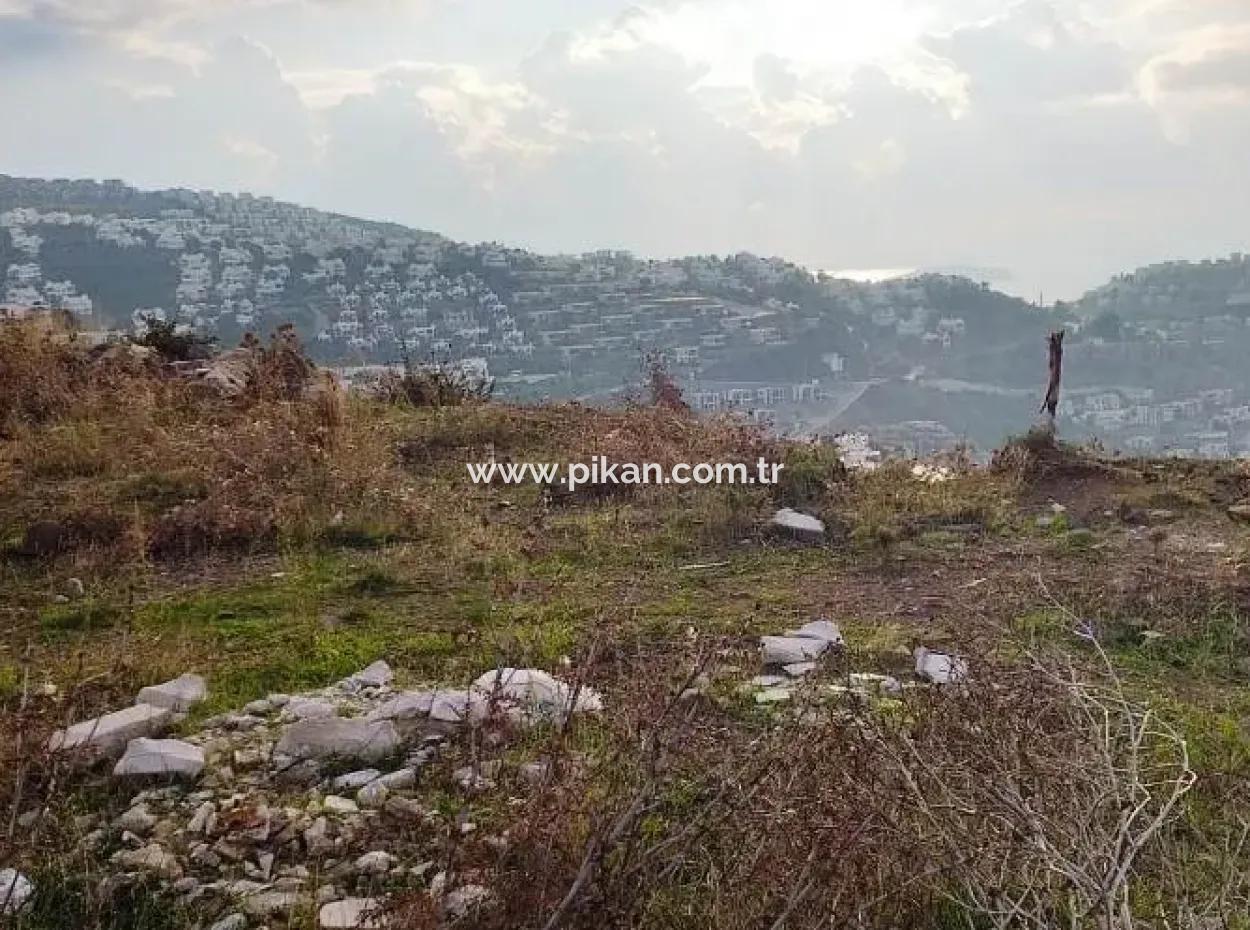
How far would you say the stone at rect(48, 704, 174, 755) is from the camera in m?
3.07

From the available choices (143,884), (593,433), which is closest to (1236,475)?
(593,433)

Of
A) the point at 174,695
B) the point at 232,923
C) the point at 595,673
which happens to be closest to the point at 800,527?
the point at 595,673

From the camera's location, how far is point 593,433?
7594 mm

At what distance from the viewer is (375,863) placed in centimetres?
253

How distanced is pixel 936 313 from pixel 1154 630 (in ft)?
65.6

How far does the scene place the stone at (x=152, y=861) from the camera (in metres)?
2.49

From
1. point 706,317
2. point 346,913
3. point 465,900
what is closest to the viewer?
point 465,900

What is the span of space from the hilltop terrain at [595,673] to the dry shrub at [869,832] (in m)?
0.01

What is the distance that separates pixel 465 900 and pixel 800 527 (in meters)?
3.81

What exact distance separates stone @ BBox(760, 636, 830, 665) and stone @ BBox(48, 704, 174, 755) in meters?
2.09

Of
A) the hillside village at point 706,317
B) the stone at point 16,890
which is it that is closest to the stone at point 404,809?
the stone at point 16,890

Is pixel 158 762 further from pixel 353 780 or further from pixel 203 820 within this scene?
pixel 353 780

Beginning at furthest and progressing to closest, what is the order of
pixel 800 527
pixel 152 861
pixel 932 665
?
pixel 800 527 < pixel 932 665 < pixel 152 861

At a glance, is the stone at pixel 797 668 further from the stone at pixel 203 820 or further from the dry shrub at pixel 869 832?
the stone at pixel 203 820
